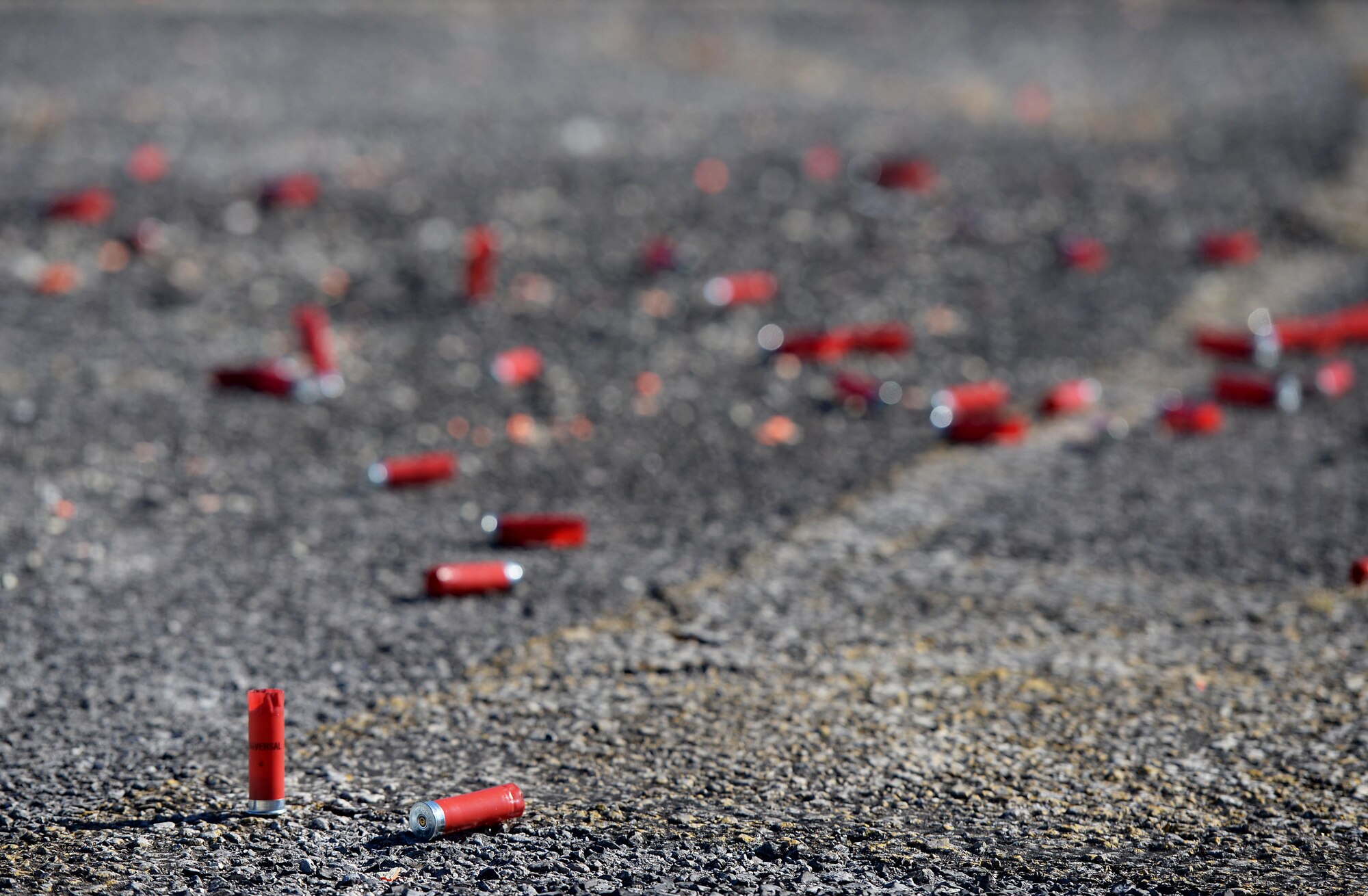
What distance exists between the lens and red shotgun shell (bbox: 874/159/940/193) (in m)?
12.0

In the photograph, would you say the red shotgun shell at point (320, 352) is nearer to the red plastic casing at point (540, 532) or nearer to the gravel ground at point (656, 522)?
the gravel ground at point (656, 522)

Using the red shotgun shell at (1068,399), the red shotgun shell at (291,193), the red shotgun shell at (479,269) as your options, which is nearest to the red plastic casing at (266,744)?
the red shotgun shell at (1068,399)

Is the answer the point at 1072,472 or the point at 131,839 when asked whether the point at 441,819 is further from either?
the point at 1072,472

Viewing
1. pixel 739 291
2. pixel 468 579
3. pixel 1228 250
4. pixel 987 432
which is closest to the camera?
pixel 468 579

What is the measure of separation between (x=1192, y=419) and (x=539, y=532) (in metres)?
3.55

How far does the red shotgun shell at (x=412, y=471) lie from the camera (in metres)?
6.91

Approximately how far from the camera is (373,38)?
16.0m

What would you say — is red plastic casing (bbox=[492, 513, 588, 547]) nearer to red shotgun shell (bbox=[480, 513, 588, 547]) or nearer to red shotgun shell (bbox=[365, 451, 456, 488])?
red shotgun shell (bbox=[480, 513, 588, 547])

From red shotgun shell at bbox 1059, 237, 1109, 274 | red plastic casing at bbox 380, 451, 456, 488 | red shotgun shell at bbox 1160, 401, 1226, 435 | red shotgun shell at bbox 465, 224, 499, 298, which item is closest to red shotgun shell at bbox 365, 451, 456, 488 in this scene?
red plastic casing at bbox 380, 451, 456, 488

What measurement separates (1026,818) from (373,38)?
13468 millimetres

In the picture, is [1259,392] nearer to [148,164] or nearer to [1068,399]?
[1068,399]

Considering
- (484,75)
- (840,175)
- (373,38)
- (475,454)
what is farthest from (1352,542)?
(373,38)

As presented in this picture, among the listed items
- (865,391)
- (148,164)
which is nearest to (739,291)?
(865,391)

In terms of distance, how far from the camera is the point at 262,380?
7930 mm
